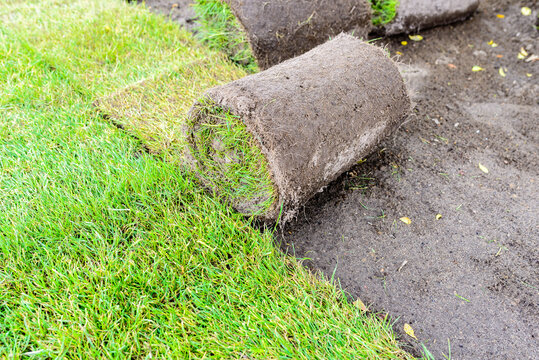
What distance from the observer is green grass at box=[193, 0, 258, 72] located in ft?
9.87

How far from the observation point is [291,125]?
1.88 m

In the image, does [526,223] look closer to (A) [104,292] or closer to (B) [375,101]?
(B) [375,101]

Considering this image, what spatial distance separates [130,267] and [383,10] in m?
3.29

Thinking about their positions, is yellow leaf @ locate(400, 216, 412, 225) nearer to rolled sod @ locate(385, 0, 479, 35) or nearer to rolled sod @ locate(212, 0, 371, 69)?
rolled sod @ locate(212, 0, 371, 69)

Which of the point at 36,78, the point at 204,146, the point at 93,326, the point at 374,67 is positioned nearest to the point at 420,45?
the point at 374,67

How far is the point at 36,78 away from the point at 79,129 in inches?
32.1

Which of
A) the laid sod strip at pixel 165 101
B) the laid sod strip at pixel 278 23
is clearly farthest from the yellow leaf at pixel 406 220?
the laid sod strip at pixel 278 23

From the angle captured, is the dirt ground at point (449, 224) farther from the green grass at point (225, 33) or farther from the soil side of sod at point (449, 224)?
the green grass at point (225, 33)

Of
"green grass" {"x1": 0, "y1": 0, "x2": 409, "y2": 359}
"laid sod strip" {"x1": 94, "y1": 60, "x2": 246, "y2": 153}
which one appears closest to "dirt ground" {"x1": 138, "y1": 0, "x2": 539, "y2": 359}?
"green grass" {"x1": 0, "y1": 0, "x2": 409, "y2": 359}

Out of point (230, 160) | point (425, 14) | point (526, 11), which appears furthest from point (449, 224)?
point (526, 11)

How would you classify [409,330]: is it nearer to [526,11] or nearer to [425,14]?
[425,14]

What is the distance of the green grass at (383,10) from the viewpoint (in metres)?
3.68

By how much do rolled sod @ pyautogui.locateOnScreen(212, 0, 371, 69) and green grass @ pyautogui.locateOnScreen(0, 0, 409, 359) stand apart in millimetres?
1218

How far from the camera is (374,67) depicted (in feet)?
7.45
